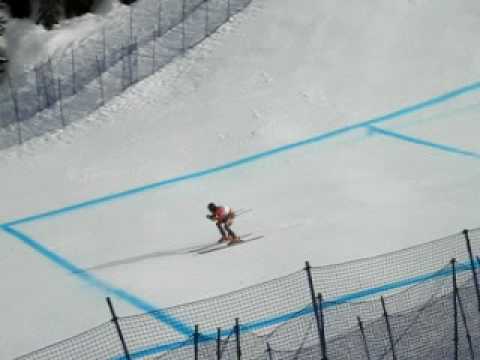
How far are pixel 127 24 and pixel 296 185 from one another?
12467mm

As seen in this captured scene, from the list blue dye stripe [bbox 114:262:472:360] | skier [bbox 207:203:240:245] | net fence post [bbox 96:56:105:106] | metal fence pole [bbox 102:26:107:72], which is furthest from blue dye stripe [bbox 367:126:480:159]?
metal fence pole [bbox 102:26:107:72]

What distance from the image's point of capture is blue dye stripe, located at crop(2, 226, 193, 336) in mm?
11413

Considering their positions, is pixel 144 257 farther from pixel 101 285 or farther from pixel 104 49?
pixel 104 49

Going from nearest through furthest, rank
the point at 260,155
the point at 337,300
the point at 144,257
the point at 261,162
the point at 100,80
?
the point at 337,300
the point at 144,257
the point at 261,162
the point at 260,155
the point at 100,80

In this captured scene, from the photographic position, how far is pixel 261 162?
17750 millimetres

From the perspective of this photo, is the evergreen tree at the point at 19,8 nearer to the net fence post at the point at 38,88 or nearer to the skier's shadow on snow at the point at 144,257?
the net fence post at the point at 38,88

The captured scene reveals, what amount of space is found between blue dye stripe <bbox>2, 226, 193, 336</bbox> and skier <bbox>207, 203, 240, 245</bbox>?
6.71 feet

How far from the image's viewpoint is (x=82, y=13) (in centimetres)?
2745

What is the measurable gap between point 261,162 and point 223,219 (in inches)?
159

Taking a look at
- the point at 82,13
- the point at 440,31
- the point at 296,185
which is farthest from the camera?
the point at 82,13

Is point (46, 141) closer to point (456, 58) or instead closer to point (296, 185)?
point (296, 185)

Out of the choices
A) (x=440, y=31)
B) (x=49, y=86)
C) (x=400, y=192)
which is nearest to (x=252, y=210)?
(x=400, y=192)

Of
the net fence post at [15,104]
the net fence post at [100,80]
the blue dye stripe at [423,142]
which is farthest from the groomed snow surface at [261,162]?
the net fence post at [15,104]

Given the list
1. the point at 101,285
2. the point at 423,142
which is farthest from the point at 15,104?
the point at 423,142
